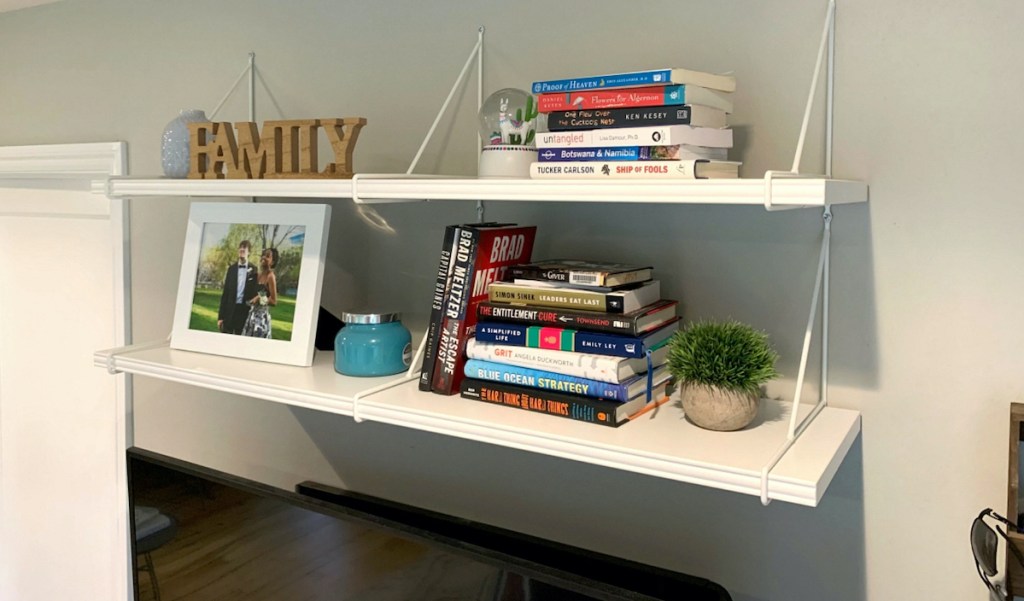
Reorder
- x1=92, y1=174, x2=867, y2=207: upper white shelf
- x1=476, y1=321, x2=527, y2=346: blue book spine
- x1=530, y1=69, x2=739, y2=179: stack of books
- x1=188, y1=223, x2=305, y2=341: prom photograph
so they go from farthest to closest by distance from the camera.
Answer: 1. x1=188, y1=223, x2=305, y2=341: prom photograph
2. x1=476, y1=321, x2=527, y2=346: blue book spine
3. x1=530, y1=69, x2=739, y2=179: stack of books
4. x1=92, y1=174, x2=867, y2=207: upper white shelf

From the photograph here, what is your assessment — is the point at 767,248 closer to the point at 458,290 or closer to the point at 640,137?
the point at 640,137

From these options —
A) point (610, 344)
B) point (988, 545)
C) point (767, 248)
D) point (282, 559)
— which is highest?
point (767, 248)

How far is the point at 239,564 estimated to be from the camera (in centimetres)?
143

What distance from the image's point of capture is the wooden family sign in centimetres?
129

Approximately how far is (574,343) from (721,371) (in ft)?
0.61

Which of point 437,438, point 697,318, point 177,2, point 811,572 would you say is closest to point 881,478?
point 811,572

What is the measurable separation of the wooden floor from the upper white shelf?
494mm

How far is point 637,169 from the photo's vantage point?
103 cm

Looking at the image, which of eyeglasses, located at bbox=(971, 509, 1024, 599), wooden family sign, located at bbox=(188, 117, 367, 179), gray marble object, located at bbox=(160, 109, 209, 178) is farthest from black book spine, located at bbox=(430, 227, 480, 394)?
eyeglasses, located at bbox=(971, 509, 1024, 599)

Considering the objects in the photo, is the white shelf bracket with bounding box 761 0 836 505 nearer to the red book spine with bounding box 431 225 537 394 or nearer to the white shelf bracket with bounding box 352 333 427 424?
the red book spine with bounding box 431 225 537 394

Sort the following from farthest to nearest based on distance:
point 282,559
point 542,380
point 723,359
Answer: point 282,559, point 542,380, point 723,359

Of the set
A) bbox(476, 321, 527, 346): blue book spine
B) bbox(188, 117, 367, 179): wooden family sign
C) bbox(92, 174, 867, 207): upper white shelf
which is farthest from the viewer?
bbox(188, 117, 367, 179): wooden family sign

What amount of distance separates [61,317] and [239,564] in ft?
3.50

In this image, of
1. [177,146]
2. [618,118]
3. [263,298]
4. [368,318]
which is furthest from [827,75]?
[177,146]
